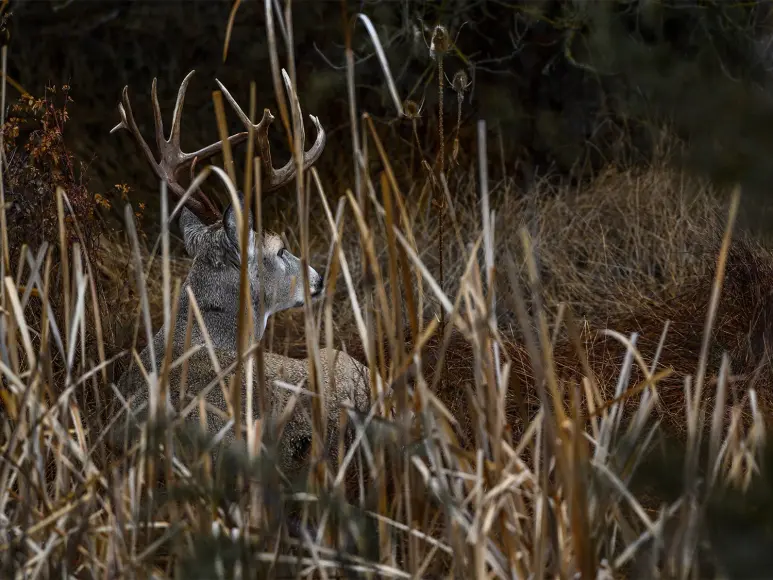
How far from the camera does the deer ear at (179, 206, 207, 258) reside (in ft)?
13.3

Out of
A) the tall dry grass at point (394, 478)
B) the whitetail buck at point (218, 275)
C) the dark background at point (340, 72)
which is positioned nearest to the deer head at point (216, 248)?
the whitetail buck at point (218, 275)

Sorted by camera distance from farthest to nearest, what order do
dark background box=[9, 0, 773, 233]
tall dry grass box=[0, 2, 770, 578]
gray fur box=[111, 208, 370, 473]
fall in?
dark background box=[9, 0, 773, 233] → gray fur box=[111, 208, 370, 473] → tall dry grass box=[0, 2, 770, 578]

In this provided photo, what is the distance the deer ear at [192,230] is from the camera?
13.3 ft

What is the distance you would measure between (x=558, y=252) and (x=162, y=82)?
403 cm

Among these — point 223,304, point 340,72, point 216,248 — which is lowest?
point 223,304

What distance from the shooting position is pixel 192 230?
4070 mm

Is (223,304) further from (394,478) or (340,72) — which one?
(340,72)

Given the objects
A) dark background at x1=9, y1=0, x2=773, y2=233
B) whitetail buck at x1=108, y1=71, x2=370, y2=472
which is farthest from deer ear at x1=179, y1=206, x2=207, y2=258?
dark background at x1=9, y1=0, x2=773, y2=233

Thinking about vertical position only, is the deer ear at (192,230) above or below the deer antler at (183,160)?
below

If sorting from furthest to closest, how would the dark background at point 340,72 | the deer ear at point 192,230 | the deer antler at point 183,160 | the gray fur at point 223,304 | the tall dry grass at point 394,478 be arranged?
the dark background at point 340,72, the deer ear at point 192,230, the deer antler at point 183,160, the gray fur at point 223,304, the tall dry grass at point 394,478

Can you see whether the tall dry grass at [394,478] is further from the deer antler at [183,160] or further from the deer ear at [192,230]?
the deer antler at [183,160]

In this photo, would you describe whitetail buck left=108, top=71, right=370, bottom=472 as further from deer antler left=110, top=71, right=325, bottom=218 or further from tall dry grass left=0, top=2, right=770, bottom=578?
tall dry grass left=0, top=2, right=770, bottom=578

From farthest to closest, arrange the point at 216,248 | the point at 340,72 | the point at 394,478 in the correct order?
the point at 340,72 < the point at 216,248 < the point at 394,478

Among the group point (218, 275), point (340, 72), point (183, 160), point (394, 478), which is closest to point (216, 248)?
point (218, 275)
